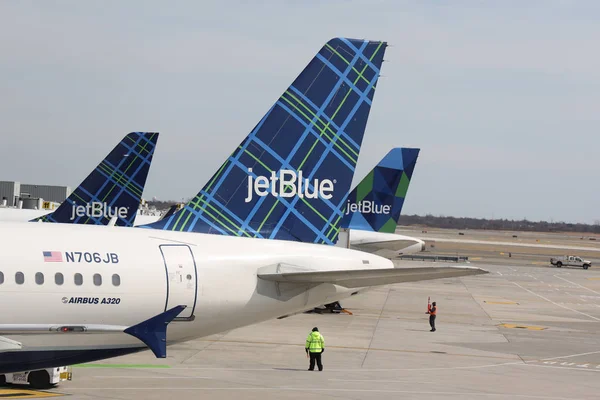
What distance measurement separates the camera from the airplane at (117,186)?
40.4 meters

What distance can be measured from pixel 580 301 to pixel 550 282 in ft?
79.9

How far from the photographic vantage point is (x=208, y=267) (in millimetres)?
20953

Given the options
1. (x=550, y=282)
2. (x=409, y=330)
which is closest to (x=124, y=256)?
(x=409, y=330)

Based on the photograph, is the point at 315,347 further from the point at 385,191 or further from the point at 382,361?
the point at 385,191

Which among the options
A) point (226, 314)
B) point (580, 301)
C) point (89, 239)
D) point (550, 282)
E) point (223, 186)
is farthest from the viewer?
point (550, 282)

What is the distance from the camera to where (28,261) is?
18.7 m

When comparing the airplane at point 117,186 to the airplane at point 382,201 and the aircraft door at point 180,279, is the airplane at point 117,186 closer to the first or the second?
the aircraft door at point 180,279

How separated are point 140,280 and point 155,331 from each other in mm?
1217

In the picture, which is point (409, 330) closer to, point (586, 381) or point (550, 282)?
point (586, 381)

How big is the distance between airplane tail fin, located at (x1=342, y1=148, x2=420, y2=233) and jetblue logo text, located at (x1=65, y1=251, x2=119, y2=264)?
4354 cm

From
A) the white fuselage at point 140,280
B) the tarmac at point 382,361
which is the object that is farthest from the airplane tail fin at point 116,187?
the white fuselage at point 140,280

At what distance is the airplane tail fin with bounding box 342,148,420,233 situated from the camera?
62.8 metres

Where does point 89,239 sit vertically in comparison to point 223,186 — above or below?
below

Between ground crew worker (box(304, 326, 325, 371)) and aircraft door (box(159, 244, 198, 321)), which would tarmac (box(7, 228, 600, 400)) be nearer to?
ground crew worker (box(304, 326, 325, 371))
